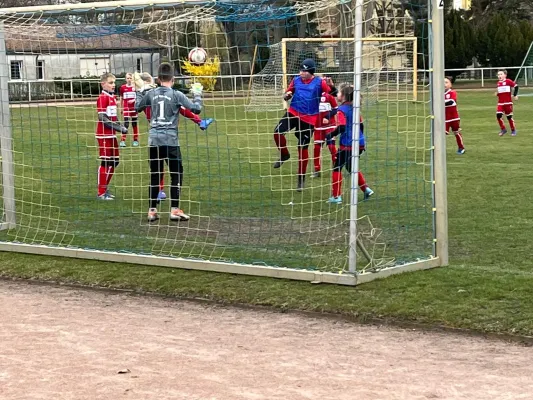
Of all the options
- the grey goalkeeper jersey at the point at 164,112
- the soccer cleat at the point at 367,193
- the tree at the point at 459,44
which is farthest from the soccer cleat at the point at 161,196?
the tree at the point at 459,44

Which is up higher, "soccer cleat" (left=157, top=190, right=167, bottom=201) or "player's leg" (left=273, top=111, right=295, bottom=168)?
"player's leg" (left=273, top=111, right=295, bottom=168)

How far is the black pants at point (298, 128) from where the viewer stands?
506 inches

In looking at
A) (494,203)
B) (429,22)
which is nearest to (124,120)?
(494,203)

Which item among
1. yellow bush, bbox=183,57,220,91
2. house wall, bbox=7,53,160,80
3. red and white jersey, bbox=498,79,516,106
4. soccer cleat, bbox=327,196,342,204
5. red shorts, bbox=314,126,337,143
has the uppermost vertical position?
house wall, bbox=7,53,160,80

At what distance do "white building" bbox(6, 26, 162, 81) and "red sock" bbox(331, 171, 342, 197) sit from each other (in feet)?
8.58

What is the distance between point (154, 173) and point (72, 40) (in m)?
1.82

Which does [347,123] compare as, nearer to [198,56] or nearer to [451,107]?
[198,56]

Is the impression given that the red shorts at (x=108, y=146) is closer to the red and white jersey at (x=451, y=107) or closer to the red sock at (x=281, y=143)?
the red sock at (x=281, y=143)

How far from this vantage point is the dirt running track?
544 centimetres

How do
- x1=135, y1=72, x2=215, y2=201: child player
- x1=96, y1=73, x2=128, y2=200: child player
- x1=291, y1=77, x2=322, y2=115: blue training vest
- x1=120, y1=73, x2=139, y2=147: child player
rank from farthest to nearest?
x1=291, y1=77, x2=322, y2=115: blue training vest → x1=96, y1=73, x2=128, y2=200: child player → x1=120, y1=73, x2=139, y2=147: child player → x1=135, y1=72, x2=215, y2=201: child player

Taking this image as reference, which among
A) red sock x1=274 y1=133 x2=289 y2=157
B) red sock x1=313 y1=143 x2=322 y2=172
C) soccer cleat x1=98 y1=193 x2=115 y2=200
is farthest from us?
red sock x1=274 y1=133 x2=289 y2=157

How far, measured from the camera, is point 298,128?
1287cm

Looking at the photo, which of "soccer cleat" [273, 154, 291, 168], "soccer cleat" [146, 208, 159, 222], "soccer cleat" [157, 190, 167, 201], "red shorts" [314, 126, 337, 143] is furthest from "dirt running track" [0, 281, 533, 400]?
"soccer cleat" [273, 154, 291, 168]

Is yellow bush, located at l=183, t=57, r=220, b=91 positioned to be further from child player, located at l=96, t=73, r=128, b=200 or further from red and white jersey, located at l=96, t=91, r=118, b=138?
red and white jersey, located at l=96, t=91, r=118, b=138
